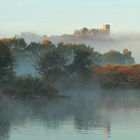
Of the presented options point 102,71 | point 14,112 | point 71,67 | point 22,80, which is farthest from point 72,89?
point 14,112

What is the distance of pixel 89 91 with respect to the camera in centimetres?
8669

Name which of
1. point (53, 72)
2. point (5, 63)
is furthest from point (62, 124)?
point (53, 72)

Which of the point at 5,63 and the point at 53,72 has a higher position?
the point at 5,63

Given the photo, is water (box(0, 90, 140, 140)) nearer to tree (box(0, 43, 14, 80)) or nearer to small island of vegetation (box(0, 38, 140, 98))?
small island of vegetation (box(0, 38, 140, 98))

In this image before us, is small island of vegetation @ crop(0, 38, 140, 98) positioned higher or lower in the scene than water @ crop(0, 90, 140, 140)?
higher

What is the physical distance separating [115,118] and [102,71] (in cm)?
5474

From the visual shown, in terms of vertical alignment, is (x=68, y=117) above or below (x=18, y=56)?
below

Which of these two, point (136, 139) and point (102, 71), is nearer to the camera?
point (136, 139)

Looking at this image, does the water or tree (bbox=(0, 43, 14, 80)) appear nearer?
the water

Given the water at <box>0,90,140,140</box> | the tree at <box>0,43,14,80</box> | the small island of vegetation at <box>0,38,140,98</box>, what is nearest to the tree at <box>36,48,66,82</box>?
the small island of vegetation at <box>0,38,140,98</box>

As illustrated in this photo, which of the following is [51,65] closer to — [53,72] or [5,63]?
[53,72]

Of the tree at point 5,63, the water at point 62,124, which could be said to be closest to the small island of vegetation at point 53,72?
the tree at point 5,63

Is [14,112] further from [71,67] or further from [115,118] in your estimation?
[71,67]

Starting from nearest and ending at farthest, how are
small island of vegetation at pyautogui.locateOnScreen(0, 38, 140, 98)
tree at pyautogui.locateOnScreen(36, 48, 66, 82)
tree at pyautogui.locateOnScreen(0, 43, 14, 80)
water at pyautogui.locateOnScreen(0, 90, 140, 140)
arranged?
water at pyautogui.locateOnScreen(0, 90, 140, 140) → small island of vegetation at pyautogui.locateOnScreen(0, 38, 140, 98) → tree at pyautogui.locateOnScreen(0, 43, 14, 80) → tree at pyautogui.locateOnScreen(36, 48, 66, 82)
